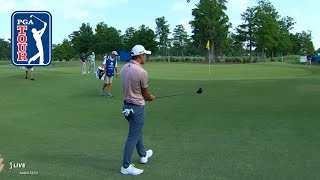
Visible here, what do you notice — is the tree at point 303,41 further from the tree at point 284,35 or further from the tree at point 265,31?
the tree at point 265,31

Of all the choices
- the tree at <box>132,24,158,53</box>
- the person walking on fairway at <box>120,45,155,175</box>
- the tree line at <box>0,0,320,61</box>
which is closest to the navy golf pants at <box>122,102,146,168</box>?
the person walking on fairway at <box>120,45,155,175</box>

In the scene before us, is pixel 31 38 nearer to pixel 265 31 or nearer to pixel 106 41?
pixel 265 31

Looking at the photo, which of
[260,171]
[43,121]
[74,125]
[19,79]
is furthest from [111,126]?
[19,79]

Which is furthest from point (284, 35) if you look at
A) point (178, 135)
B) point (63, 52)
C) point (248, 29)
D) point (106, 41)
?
point (178, 135)

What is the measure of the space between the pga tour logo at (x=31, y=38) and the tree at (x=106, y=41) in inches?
3981

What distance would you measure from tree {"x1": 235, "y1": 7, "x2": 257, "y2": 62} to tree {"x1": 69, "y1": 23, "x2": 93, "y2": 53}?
40.9m

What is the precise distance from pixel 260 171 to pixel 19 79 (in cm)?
1901

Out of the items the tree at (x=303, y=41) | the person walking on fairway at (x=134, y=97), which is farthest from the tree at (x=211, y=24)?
the person walking on fairway at (x=134, y=97)

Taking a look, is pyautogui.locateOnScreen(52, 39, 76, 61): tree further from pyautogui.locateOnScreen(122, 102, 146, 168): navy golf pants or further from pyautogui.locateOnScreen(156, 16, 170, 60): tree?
pyautogui.locateOnScreen(122, 102, 146, 168): navy golf pants

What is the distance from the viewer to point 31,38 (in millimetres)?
2895

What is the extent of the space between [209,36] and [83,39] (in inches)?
1468

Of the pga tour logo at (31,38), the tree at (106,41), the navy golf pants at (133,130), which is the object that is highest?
the tree at (106,41)

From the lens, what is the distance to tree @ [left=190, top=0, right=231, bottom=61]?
91125 millimetres

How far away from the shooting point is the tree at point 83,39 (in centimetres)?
10975
